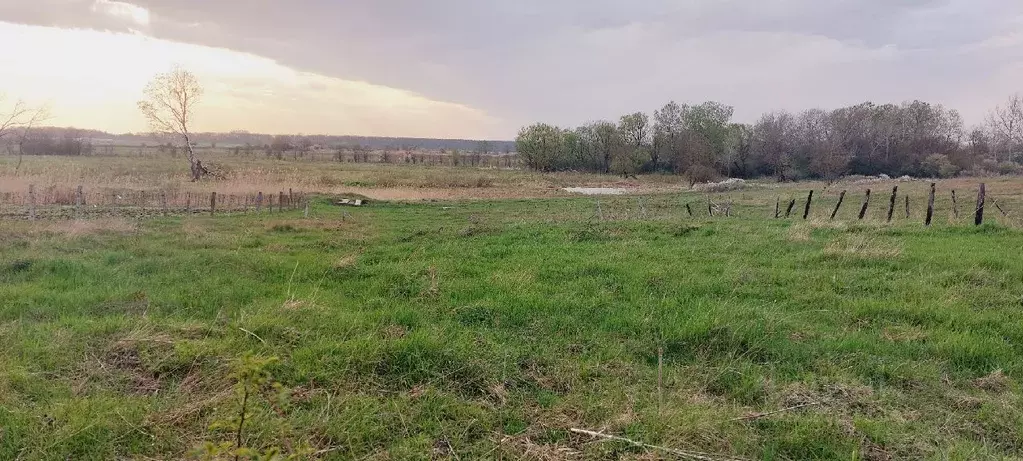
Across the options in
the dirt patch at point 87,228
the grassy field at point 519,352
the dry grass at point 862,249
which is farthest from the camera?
the dirt patch at point 87,228

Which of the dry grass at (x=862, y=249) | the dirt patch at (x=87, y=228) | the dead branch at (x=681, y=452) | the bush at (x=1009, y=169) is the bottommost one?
the dead branch at (x=681, y=452)

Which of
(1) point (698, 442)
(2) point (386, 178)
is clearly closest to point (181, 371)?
(1) point (698, 442)

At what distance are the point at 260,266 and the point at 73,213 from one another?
1310 centimetres

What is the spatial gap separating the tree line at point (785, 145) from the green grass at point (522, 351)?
186 feet

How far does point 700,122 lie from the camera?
76.5 metres

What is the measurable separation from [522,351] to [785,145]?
2775 inches

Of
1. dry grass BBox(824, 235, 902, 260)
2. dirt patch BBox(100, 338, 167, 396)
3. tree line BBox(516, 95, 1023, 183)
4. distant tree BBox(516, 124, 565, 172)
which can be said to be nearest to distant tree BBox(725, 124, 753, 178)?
tree line BBox(516, 95, 1023, 183)

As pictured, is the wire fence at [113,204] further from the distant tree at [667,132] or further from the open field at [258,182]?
the distant tree at [667,132]

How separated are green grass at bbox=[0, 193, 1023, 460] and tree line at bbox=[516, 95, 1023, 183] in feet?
186

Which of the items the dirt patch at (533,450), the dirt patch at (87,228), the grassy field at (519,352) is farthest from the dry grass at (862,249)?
the dirt patch at (87,228)

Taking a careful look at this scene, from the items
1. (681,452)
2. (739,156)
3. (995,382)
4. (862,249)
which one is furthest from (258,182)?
(739,156)

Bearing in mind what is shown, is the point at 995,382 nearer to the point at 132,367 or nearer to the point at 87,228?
the point at 132,367

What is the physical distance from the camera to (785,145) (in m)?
66.3

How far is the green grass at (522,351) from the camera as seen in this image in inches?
148
